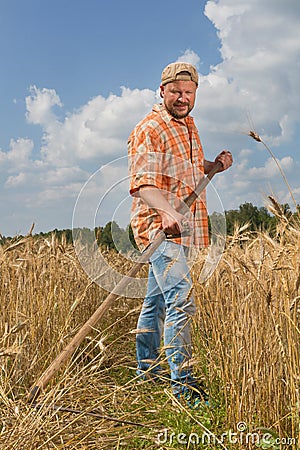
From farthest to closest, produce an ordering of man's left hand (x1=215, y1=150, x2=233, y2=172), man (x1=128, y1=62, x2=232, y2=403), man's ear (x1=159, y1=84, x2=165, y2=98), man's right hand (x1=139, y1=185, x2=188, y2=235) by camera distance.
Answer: man's left hand (x1=215, y1=150, x2=233, y2=172) < man's ear (x1=159, y1=84, x2=165, y2=98) < man (x1=128, y1=62, x2=232, y2=403) < man's right hand (x1=139, y1=185, x2=188, y2=235)

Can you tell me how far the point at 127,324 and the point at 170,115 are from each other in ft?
8.37

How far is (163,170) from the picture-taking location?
301cm

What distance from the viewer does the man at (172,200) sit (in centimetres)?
291

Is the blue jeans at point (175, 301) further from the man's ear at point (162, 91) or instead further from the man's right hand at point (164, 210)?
the man's ear at point (162, 91)

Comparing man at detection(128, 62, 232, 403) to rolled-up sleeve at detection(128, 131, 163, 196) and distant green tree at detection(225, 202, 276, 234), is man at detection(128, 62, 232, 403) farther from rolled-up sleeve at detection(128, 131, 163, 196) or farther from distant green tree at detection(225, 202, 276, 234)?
distant green tree at detection(225, 202, 276, 234)

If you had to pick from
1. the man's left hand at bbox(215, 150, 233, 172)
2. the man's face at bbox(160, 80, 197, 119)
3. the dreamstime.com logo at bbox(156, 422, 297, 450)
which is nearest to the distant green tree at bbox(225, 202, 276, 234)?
the man's left hand at bbox(215, 150, 233, 172)

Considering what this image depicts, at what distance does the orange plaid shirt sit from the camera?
117 inches

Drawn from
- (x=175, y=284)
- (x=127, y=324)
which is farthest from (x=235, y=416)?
(x=127, y=324)

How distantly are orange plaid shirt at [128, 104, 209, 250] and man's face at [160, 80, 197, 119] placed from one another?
0.06m

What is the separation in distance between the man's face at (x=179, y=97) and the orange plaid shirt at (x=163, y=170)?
0.06 meters

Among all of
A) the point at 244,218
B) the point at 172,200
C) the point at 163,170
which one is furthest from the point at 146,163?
the point at 244,218

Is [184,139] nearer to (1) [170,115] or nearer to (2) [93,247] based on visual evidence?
(1) [170,115]

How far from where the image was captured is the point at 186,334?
3.01 m

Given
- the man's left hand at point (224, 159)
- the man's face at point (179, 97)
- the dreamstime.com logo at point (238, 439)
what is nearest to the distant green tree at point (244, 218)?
Answer: the man's left hand at point (224, 159)
